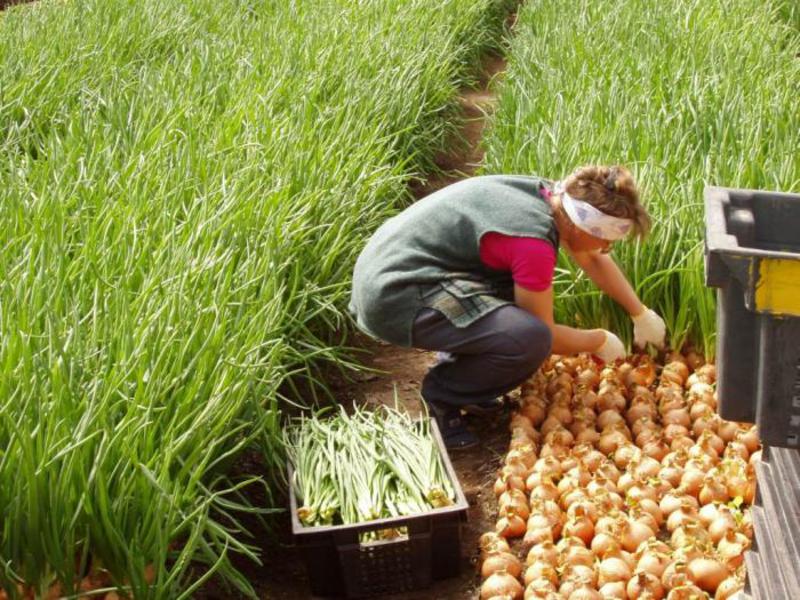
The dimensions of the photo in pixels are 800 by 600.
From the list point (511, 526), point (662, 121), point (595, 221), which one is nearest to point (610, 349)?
point (595, 221)

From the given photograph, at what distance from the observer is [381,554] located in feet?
7.50

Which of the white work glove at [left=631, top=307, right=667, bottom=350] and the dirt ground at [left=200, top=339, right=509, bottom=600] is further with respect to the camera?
the white work glove at [left=631, top=307, right=667, bottom=350]

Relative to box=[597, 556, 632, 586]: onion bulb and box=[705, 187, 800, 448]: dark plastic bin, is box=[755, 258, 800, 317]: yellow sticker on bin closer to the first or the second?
box=[705, 187, 800, 448]: dark plastic bin

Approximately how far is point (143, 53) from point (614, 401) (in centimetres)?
322

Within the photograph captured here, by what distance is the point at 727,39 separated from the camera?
195 inches

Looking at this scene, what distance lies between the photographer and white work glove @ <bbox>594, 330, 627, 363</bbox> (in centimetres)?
292

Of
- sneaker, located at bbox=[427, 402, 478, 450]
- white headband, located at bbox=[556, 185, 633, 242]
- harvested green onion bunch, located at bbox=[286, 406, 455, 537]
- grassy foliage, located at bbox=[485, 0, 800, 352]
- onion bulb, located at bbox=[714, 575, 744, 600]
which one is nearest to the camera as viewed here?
onion bulb, located at bbox=[714, 575, 744, 600]

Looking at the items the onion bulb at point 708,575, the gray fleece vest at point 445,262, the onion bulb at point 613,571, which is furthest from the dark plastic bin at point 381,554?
the gray fleece vest at point 445,262

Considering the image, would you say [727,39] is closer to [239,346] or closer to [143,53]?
[143,53]

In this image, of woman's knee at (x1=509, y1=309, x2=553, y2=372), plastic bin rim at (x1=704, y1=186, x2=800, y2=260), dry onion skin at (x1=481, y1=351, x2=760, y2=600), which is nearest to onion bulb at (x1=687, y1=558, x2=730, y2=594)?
dry onion skin at (x1=481, y1=351, x2=760, y2=600)

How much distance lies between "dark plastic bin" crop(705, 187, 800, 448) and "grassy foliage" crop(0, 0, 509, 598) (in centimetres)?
86

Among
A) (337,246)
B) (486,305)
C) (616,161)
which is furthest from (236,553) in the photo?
(616,161)

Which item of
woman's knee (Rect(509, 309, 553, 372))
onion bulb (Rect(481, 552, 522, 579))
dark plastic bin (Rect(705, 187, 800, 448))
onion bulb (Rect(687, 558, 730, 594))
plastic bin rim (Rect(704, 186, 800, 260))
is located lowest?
onion bulb (Rect(481, 552, 522, 579))

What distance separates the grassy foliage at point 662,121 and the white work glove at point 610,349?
0.19 metres
